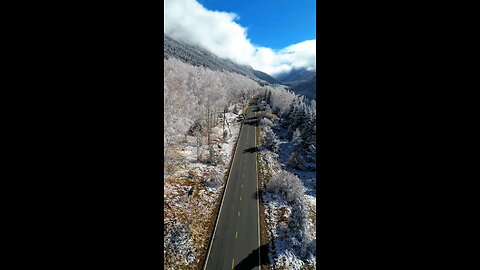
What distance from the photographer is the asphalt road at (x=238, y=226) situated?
1891 centimetres

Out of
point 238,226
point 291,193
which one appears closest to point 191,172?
point 238,226

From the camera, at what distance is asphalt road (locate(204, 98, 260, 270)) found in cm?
1891

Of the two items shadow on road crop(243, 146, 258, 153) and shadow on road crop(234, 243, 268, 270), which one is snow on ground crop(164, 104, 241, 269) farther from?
shadow on road crop(243, 146, 258, 153)

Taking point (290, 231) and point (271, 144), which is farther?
point (271, 144)

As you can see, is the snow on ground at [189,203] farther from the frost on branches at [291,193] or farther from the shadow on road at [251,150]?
the frost on branches at [291,193]

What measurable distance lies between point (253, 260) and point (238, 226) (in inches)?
180

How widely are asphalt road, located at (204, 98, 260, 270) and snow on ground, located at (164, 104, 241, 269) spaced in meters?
0.87

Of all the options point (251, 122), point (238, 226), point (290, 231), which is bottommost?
point (290, 231)

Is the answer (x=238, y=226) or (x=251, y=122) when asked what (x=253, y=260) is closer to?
(x=238, y=226)

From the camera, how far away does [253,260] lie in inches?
751
